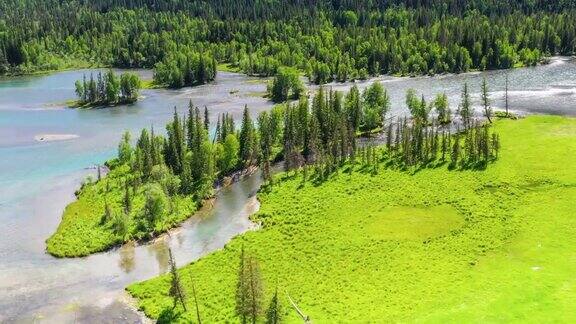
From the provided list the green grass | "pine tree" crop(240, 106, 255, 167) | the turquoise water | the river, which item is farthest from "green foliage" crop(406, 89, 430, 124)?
the green grass

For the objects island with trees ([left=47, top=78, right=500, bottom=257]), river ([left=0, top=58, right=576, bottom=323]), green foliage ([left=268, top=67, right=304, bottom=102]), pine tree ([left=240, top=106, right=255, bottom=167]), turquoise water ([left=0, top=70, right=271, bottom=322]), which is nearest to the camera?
river ([left=0, top=58, right=576, bottom=323])

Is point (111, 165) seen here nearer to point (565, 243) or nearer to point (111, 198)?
point (111, 198)

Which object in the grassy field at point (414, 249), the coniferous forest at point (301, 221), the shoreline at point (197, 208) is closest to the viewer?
the grassy field at point (414, 249)

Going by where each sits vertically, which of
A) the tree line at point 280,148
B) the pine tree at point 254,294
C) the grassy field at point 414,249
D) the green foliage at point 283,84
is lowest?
the grassy field at point 414,249

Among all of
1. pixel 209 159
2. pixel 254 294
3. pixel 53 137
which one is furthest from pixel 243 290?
pixel 53 137

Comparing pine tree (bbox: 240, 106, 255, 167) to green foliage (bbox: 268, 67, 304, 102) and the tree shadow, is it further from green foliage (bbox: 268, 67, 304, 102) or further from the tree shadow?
green foliage (bbox: 268, 67, 304, 102)

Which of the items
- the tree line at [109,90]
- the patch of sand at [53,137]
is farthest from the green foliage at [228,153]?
the tree line at [109,90]

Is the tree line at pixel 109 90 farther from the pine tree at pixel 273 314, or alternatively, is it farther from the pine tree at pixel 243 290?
the pine tree at pixel 273 314

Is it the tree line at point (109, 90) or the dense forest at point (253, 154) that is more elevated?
the tree line at point (109, 90)
